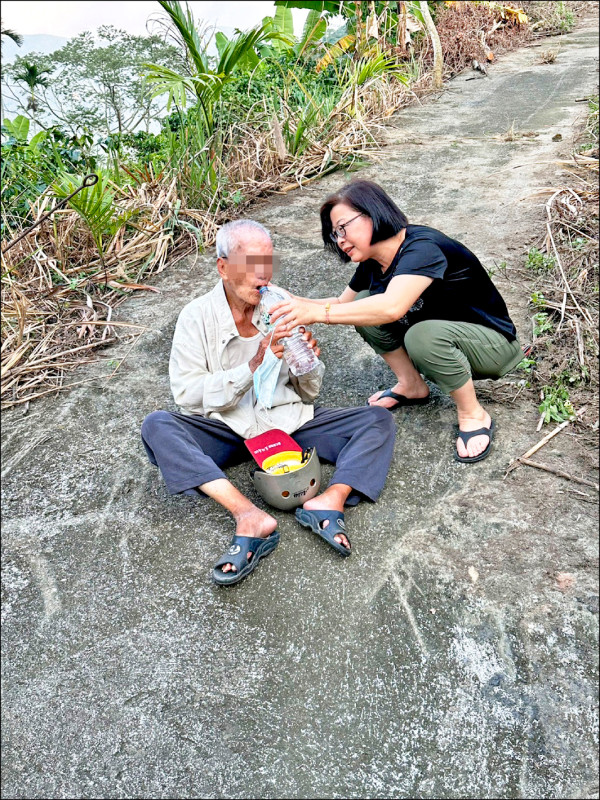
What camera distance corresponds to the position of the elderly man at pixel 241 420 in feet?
8.80

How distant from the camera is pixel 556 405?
321 centimetres

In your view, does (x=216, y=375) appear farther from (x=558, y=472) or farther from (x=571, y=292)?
(x=571, y=292)

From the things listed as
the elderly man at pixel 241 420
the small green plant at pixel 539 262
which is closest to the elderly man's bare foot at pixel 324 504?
the elderly man at pixel 241 420

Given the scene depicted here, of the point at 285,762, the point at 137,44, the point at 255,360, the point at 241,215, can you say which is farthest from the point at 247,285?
the point at 137,44

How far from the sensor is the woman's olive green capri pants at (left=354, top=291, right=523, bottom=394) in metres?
2.90

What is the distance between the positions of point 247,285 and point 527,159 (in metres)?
4.14

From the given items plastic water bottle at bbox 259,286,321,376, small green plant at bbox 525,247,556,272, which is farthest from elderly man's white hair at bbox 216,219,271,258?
small green plant at bbox 525,247,556,272

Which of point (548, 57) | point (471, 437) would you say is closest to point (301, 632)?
point (471, 437)

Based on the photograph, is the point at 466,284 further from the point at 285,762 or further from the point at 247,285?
the point at 285,762

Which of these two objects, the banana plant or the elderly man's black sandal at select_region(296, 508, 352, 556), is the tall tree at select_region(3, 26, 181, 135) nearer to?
the banana plant

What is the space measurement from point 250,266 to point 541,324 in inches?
72.0

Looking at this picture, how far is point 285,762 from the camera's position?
2.01 meters

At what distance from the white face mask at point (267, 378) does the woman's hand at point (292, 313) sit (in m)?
0.19

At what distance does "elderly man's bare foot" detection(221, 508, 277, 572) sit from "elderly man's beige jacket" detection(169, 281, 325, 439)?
431 millimetres
